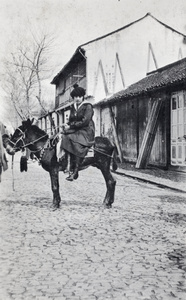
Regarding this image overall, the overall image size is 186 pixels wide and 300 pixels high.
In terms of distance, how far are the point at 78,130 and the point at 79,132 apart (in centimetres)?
4

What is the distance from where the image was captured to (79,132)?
271 inches

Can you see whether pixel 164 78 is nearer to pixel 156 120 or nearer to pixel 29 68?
pixel 156 120

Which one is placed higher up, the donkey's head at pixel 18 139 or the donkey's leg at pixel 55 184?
the donkey's head at pixel 18 139

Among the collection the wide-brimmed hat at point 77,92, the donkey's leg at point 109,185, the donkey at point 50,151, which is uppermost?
the wide-brimmed hat at point 77,92

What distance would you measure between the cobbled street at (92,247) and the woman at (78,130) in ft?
3.21

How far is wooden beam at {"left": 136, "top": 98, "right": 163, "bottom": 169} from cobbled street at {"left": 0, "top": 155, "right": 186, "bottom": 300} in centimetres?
646

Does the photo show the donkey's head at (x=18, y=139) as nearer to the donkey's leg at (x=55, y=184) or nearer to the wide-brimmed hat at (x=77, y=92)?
the donkey's leg at (x=55, y=184)

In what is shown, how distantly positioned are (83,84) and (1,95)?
11.3 metres

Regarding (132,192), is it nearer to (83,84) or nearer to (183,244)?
(183,244)

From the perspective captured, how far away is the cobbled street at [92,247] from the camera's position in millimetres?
3287

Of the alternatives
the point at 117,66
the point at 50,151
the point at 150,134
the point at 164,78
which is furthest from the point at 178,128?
the point at 50,151

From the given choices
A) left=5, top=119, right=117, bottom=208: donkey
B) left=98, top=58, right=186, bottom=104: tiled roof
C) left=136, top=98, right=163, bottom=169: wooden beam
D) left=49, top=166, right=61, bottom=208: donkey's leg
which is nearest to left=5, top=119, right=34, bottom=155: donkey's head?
left=5, top=119, right=117, bottom=208: donkey

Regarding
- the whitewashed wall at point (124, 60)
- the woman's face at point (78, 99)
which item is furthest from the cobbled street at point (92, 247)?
the whitewashed wall at point (124, 60)

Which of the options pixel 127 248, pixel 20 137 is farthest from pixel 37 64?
pixel 127 248
